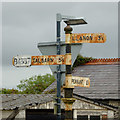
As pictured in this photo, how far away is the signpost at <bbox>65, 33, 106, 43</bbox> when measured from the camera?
682cm

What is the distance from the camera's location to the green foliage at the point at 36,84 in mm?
28872

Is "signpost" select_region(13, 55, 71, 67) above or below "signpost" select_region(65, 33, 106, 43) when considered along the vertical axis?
below

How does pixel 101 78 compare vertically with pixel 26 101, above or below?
above

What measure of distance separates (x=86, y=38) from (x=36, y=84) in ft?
76.0

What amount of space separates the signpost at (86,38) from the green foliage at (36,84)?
21.8 m

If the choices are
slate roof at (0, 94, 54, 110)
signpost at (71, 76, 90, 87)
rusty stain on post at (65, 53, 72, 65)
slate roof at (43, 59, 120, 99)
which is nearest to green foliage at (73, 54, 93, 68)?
slate roof at (43, 59, 120, 99)

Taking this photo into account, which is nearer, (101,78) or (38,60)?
(38,60)

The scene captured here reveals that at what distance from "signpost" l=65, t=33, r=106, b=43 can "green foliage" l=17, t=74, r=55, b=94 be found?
21.8 meters

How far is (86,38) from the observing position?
688 centimetres

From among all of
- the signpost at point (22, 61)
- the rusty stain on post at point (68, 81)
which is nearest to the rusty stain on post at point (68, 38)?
the rusty stain on post at point (68, 81)

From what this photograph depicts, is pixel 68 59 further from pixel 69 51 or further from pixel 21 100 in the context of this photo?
pixel 21 100

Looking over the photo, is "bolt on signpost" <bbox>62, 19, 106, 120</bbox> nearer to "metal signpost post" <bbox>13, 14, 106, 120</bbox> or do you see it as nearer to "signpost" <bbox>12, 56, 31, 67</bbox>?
"metal signpost post" <bbox>13, 14, 106, 120</bbox>

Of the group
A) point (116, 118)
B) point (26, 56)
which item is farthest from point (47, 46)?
point (116, 118)

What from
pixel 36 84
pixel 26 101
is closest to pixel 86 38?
pixel 26 101
